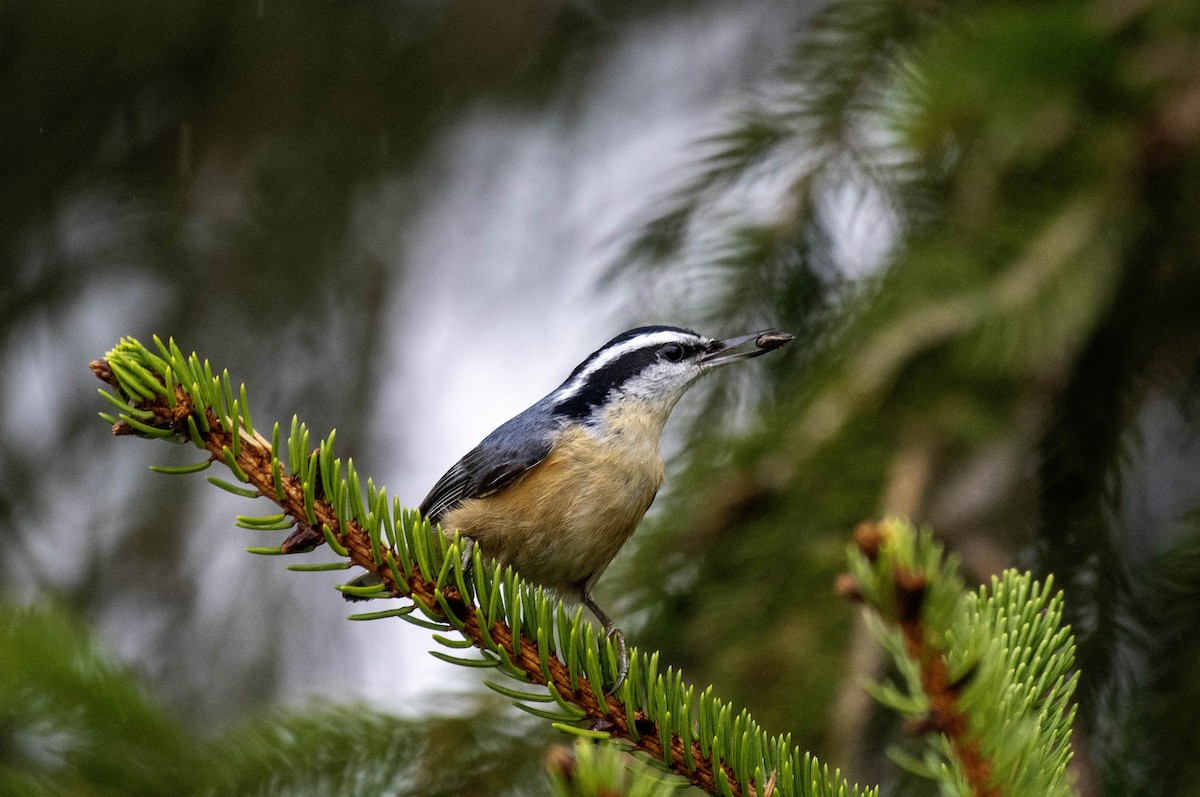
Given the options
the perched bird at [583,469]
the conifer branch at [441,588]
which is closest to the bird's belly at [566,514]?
the perched bird at [583,469]

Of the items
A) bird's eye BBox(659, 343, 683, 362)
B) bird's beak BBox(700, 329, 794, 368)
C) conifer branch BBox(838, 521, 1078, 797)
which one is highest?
bird's eye BBox(659, 343, 683, 362)

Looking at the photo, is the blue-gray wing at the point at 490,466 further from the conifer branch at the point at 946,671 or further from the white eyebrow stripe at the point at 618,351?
the conifer branch at the point at 946,671

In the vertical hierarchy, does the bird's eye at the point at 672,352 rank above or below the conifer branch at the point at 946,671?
above

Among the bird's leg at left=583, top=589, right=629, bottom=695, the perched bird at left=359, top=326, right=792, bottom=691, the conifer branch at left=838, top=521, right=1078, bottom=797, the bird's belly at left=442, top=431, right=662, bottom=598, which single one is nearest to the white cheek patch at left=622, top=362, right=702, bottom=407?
the perched bird at left=359, top=326, right=792, bottom=691

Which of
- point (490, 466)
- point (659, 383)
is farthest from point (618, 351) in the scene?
point (490, 466)

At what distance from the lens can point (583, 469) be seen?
279 cm

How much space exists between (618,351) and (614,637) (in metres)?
0.91

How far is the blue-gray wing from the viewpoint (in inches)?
111

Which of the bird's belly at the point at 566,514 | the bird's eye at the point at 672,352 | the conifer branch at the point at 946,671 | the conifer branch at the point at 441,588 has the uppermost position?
the bird's eye at the point at 672,352

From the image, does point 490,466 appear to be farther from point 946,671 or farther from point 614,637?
point 946,671

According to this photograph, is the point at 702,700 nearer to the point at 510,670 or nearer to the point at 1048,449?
the point at 510,670

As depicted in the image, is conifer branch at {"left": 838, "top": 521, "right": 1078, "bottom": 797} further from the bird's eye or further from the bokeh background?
the bird's eye

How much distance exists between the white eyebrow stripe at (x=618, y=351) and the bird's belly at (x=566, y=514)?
1.07 feet

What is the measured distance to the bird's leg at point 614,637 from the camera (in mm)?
1636
